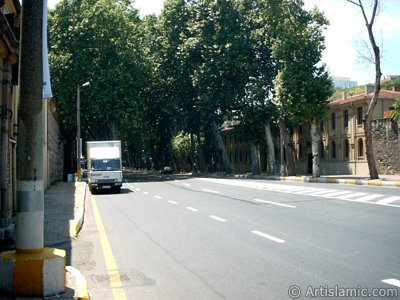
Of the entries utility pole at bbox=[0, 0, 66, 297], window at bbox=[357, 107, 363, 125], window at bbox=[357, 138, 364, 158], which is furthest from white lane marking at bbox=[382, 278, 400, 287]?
window at bbox=[357, 107, 363, 125]

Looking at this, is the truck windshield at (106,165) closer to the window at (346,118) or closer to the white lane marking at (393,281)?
the white lane marking at (393,281)

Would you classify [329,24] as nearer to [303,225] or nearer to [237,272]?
[303,225]

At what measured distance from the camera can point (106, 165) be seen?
2838 centimetres

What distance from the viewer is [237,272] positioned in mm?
7383

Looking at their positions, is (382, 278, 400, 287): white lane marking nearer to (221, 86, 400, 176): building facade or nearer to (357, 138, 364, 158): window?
(221, 86, 400, 176): building facade

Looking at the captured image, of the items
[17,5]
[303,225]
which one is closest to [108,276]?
[303,225]

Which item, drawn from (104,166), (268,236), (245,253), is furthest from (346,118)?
(245,253)

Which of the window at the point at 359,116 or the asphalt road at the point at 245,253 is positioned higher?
the window at the point at 359,116

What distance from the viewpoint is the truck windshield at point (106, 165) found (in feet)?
92.6

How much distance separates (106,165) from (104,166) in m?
0.14

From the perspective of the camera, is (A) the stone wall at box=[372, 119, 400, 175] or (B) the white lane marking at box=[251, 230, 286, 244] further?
(A) the stone wall at box=[372, 119, 400, 175]

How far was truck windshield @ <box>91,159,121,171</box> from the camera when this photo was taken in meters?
28.2

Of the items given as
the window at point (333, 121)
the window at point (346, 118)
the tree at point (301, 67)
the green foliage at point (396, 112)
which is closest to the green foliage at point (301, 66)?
the tree at point (301, 67)

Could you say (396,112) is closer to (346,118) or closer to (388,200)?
(346,118)
